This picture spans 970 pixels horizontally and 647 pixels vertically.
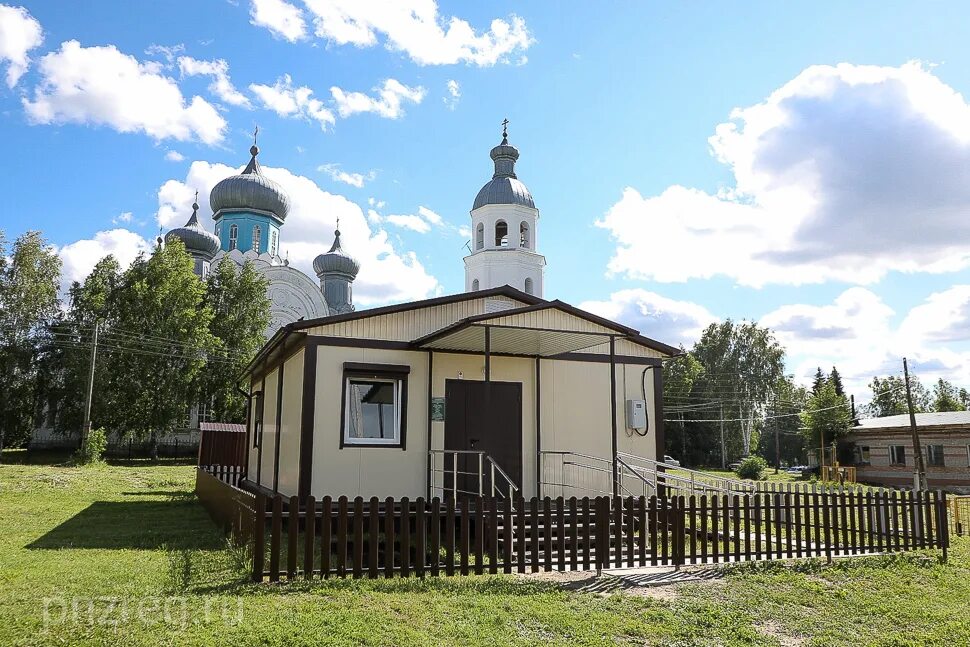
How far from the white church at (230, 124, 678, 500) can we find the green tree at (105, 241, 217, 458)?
70.7ft

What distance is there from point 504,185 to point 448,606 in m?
26.5

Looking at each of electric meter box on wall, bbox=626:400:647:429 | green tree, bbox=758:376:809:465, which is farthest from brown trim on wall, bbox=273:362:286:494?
green tree, bbox=758:376:809:465

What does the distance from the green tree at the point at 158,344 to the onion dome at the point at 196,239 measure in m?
7.00

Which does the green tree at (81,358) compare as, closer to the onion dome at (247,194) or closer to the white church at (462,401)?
the onion dome at (247,194)

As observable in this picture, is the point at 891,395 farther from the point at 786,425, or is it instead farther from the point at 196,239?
the point at 196,239

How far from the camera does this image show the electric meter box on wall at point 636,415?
13.3 metres

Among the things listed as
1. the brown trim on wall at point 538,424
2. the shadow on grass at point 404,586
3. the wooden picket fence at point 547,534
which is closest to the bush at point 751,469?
the wooden picket fence at point 547,534

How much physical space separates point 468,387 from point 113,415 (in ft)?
88.1

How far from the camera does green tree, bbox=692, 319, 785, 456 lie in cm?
5550

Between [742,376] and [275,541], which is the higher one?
[742,376]

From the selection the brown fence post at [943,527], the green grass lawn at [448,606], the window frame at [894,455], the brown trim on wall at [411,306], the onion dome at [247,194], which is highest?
the onion dome at [247,194]

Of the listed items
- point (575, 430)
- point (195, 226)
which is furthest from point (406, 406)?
point (195, 226)

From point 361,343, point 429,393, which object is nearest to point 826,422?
point 429,393

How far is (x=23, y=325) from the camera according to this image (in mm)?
33250
